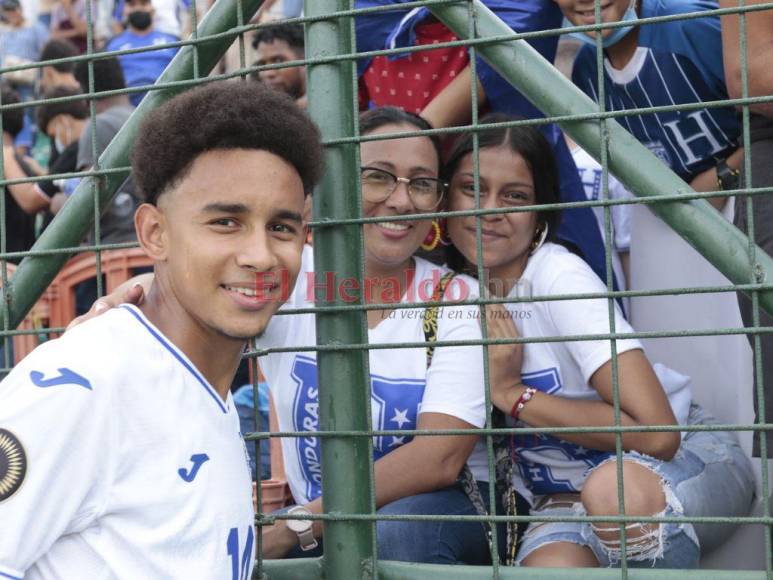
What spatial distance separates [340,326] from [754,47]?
118cm

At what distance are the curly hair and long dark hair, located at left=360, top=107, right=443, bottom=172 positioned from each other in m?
1.00

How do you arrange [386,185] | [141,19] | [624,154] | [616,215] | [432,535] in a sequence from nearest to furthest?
[624,154], [432,535], [386,185], [616,215], [141,19]

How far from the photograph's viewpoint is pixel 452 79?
3.46 metres

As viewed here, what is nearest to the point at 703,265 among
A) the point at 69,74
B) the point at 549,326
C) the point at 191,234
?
the point at 549,326

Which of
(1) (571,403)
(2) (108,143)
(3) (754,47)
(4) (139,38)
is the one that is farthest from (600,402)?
(4) (139,38)

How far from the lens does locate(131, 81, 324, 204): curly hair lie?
2.02m

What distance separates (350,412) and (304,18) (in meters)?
0.86

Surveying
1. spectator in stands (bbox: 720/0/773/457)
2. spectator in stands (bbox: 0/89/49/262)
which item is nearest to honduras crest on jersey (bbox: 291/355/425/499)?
spectator in stands (bbox: 720/0/773/457)

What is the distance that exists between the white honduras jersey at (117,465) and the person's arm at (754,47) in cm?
147

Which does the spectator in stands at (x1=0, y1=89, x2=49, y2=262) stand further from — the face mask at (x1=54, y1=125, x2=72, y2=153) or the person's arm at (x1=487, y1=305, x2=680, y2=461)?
the person's arm at (x1=487, y1=305, x2=680, y2=461)

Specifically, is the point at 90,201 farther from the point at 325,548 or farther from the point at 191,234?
the point at 325,548

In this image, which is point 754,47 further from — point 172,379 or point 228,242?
point 172,379

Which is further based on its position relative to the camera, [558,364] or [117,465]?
[558,364]

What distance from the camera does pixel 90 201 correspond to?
2.53 m
